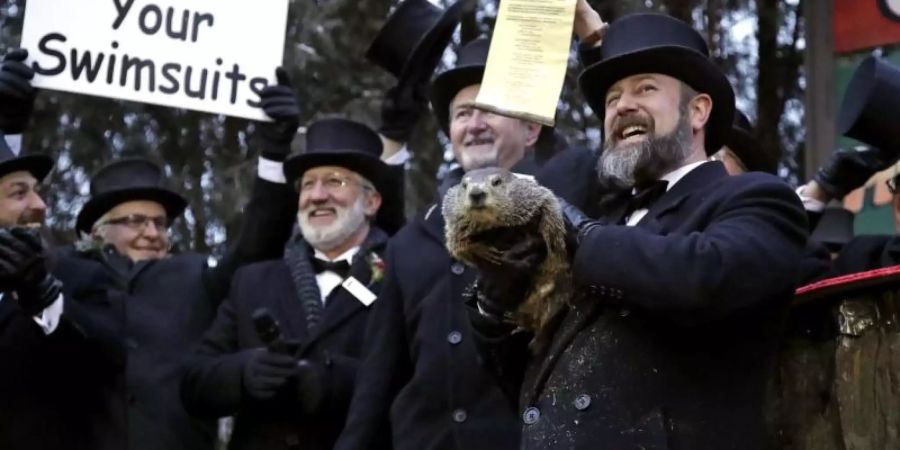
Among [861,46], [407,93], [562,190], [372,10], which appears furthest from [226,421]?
[562,190]

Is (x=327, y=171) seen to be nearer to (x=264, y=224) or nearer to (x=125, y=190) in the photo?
(x=264, y=224)

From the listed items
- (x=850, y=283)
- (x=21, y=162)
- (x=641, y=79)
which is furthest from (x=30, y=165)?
(x=850, y=283)

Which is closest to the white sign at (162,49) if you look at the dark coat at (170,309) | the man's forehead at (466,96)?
the dark coat at (170,309)

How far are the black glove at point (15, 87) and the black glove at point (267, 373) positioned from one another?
1.48 m

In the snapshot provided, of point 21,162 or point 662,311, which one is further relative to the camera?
point 21,162

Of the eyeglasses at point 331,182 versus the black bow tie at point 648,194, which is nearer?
the black bow tie at point 648,194

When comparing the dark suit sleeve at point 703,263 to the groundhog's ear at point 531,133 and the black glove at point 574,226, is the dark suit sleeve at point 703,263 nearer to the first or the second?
the black glove at point 574,226

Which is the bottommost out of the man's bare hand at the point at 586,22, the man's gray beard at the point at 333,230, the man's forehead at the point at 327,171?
the man's gray beard at the point at 333,230

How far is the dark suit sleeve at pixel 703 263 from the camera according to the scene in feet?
11.7

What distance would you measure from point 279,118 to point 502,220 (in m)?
3.11

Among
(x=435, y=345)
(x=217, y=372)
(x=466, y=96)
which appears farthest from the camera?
(x=217, y=372)

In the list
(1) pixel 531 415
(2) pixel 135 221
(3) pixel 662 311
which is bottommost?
(2) pixel 135 221

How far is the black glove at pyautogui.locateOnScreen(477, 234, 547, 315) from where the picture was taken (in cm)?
366

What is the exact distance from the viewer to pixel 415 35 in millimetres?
6363
